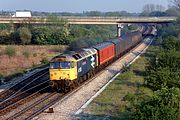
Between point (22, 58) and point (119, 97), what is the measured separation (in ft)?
111

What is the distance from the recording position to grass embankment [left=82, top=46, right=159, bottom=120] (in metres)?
20.5

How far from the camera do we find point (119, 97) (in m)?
24.4

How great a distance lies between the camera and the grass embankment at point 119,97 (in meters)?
20.5

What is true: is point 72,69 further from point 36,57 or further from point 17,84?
point 36,57

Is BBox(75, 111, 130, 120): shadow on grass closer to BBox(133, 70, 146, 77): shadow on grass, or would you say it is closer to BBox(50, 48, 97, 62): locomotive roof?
BBox(50, 48, 97, 62): locomotive roof

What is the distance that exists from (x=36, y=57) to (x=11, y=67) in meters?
11.4

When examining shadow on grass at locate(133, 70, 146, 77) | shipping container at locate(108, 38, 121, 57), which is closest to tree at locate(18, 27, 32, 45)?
shipping container at locate(108, 38, 121, 57)

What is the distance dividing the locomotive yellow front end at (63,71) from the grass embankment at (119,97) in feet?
8.77

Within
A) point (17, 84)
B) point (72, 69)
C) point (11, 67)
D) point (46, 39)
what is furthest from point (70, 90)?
point (46, 39)

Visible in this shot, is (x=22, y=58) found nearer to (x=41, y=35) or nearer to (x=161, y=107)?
(x=41, y=35)

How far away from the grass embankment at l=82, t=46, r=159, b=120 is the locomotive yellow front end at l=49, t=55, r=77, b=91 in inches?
105

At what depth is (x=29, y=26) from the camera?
86.9m

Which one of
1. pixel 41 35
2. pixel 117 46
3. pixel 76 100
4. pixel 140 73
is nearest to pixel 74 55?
pixel 76 100

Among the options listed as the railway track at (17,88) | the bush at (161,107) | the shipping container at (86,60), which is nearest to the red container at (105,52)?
the shipping container at (86,60)
